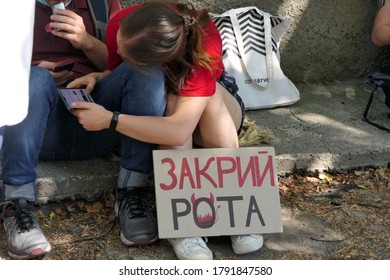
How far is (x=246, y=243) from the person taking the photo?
2609 millimetres

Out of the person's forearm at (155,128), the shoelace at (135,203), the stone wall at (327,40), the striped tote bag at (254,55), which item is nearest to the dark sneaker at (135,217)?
the shoelace at (135,203)

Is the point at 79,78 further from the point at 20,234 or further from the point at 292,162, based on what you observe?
the point at 292,162

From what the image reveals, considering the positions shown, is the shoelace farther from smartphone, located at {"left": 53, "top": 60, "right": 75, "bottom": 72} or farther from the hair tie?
the hair tie

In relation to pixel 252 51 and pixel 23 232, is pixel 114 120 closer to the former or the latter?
pixel 23 232

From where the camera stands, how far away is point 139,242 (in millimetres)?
2629

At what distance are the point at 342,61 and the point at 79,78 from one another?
6.18ft

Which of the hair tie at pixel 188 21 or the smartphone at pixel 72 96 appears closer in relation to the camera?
the hair tie at pixel 188 21

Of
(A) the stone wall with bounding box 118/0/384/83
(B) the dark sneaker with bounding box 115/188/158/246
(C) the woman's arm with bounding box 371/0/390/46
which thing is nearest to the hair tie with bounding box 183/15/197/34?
(B) the dark sneaker with bounding box 115/188/158/246

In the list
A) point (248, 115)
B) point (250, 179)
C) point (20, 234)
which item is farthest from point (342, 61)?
point (20, 234)

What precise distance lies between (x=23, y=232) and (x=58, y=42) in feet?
2.78

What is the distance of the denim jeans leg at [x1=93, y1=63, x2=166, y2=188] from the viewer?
259 centimetres

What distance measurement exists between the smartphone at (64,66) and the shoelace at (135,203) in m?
0.58

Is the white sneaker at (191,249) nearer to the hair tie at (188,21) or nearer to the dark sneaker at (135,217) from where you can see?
the dark sneaker at (135,217)

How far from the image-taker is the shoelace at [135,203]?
8.84ft
